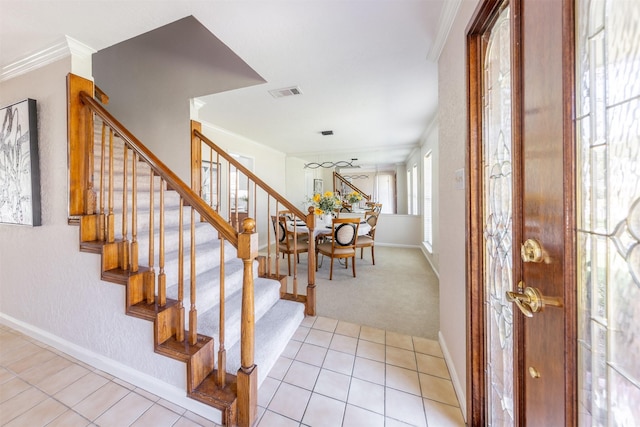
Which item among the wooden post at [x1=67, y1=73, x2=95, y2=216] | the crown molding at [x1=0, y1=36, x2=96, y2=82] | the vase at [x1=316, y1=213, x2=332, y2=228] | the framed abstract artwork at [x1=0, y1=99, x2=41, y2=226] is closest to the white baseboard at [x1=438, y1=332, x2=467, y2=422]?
the vase at [x1=316, y1=213, x2=332, y2=228]

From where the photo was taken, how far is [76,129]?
1748 millimetres

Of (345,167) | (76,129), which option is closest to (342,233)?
(76,129)

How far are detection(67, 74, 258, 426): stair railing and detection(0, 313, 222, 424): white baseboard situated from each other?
0.40 ft

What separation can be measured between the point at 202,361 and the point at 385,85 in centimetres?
297

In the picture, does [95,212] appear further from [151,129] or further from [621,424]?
[621,424]

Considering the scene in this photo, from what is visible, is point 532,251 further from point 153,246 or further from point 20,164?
point 20,164

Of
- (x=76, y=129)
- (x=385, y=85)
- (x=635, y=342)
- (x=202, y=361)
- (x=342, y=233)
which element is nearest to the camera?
(x=635, y=342)

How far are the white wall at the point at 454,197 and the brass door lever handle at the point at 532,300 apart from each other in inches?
25.5

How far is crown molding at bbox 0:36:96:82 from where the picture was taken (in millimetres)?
1720

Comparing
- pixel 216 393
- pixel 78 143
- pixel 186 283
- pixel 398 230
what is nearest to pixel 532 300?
pixel 216 393

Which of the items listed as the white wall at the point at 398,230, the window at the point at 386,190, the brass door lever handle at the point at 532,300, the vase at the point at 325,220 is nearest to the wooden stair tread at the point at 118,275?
the brass door lever handle at the point at 532,300

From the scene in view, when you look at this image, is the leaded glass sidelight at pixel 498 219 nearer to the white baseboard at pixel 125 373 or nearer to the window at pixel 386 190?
the white baseboard at pixel 125 373

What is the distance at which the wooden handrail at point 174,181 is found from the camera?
1275mm

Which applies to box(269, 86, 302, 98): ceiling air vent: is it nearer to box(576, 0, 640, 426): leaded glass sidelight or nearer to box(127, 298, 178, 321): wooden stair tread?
box(127, 298, 178, 321): wooden stair tread
